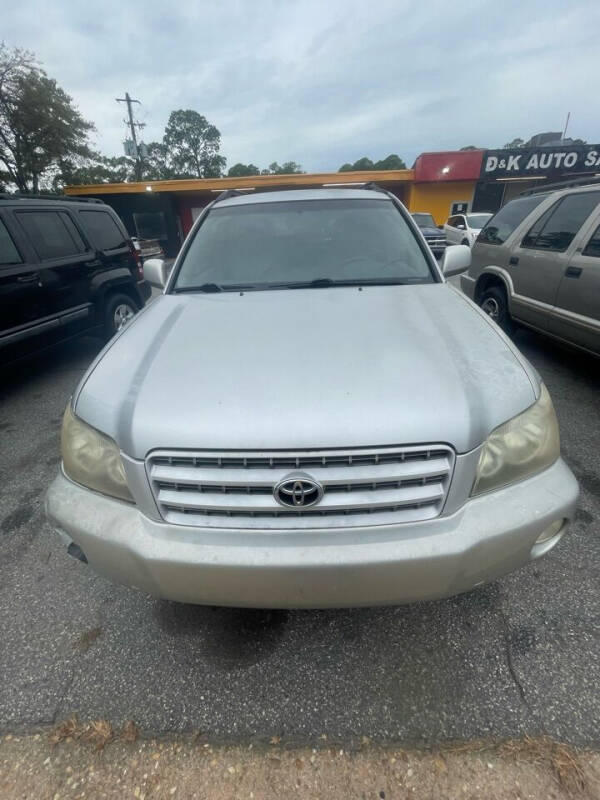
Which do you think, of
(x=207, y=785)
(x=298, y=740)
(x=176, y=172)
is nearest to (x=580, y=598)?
(x=298, y=740)

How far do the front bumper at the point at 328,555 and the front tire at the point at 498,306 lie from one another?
3.74 meters

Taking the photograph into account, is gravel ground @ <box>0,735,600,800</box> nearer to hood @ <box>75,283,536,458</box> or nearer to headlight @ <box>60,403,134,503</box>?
headlight @ <box>60,403,134,503</box>

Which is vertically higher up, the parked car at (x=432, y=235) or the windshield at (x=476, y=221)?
the windshield at (x=476, y=221)

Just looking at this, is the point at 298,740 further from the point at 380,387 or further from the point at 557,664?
the point at 380,387

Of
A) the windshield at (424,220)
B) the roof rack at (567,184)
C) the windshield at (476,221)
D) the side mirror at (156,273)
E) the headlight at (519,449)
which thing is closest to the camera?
the headlight at (519,449)

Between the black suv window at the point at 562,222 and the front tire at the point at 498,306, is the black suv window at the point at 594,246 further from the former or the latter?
the front tire at the point at 498,306

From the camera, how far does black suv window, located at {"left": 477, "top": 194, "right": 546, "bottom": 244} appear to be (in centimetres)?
448

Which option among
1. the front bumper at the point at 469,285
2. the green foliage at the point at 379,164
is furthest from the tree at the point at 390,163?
the front bumper at the point at 469,285

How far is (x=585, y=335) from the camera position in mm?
3475

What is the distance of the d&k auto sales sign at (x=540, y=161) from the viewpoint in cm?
1920

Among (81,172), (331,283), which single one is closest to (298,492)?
(331,283)

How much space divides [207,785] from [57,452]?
259 centimetres

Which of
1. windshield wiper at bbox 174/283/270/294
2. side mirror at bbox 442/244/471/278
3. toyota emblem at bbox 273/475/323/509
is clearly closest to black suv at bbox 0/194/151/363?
windshield wiper at bbox 174/283/270/294

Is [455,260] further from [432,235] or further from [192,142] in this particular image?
[192,142]
